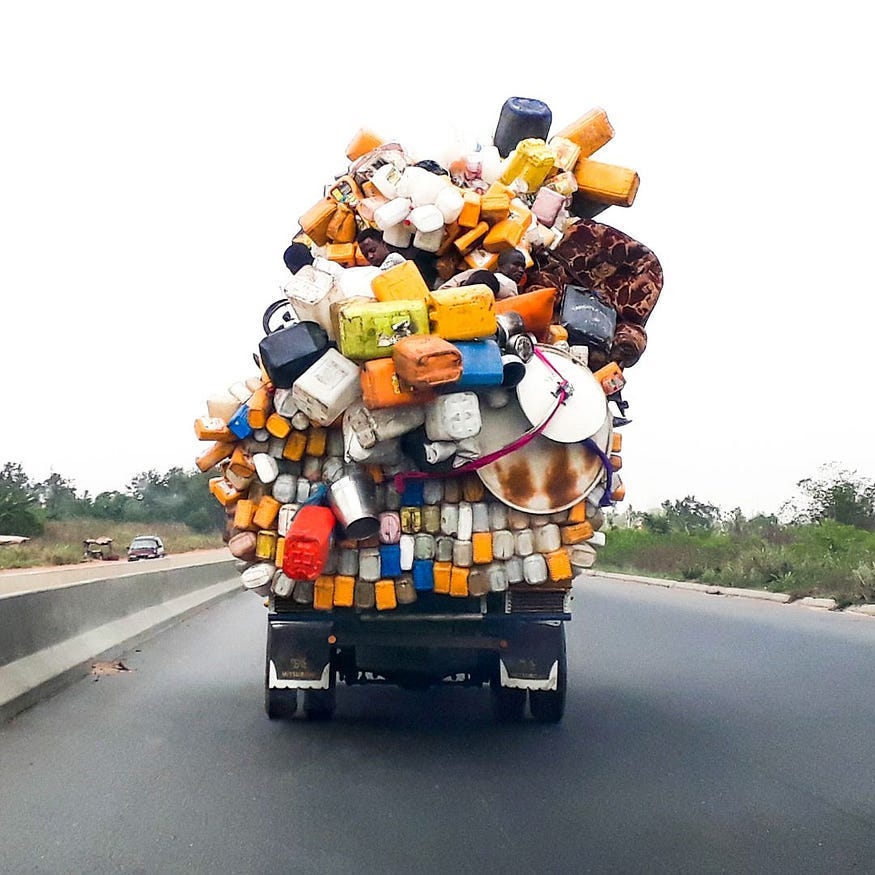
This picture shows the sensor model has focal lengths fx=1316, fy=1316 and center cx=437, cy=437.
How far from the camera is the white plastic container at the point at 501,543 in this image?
773cm

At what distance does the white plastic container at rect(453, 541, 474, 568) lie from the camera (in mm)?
7688

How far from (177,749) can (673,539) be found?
43.7 meters

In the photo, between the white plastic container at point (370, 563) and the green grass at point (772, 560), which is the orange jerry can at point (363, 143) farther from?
the green grass at point (772, 560)

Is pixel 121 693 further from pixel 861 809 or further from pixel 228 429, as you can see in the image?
pixel 861 809

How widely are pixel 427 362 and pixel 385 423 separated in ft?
1.67

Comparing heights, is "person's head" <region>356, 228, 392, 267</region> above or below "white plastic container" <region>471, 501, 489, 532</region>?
above

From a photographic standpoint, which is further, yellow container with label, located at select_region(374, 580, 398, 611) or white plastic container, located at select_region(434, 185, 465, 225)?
white plastic container, located at select_region(434, 185, 465, 225)

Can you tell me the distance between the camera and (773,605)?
78.5 ft

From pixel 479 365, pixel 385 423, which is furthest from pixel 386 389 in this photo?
pixel 479 365

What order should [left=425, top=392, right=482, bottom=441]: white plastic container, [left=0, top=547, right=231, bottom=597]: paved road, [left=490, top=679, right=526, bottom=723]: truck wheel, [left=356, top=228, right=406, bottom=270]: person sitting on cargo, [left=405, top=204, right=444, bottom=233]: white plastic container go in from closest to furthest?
1. [left=425, top=392, right=482, bottom=441]: white plastic container
2. [left=405, top=204, right=444, bottom=233]: white plastic container
3. [left=356, top=228, right=406, bottom=270]: person sitting on cargo
4. [left=490, top=679, right=526, bottom=723]: truck wheel
5. [left=0, top=547, right=231, bottom=597]: paved road

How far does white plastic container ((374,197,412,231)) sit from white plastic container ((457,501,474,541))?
A: 6.16 ft

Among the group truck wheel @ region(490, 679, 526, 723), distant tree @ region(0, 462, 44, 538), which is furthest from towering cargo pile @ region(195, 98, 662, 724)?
distant tree @ region(0, 462, 44, 538)

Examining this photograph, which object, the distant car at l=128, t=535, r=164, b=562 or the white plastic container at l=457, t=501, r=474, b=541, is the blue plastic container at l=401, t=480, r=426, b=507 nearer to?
the white plastic container at l=457, t=501, r=474, b=541

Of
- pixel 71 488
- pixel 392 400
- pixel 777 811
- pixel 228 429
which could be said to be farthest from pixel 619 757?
pixel 71 488
